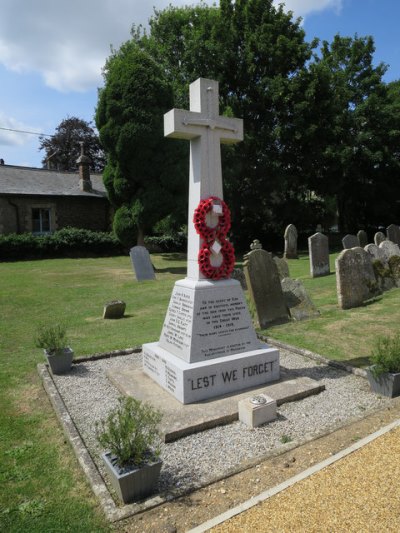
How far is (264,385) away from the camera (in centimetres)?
532

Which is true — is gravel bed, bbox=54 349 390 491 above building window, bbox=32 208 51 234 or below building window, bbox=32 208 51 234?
below

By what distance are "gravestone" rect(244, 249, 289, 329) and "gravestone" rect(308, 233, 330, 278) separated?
6.48 meters

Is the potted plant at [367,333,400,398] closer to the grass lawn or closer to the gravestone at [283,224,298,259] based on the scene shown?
the grass lawn

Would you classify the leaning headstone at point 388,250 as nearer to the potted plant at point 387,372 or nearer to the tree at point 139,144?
the potted plant at point 387,372

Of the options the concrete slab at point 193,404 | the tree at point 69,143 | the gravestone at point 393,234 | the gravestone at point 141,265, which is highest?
the tree at point 69,143

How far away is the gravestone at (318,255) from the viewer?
1484cm

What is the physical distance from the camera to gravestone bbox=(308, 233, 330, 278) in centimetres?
1484

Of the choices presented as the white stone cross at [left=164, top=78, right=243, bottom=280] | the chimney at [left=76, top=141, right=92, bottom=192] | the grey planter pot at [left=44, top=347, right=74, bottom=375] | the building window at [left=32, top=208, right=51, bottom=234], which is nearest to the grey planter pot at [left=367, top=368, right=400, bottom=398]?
the white stone cross at [left=164, top=78, right=243, bottom=280]

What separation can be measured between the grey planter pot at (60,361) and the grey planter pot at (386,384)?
14.3 feet

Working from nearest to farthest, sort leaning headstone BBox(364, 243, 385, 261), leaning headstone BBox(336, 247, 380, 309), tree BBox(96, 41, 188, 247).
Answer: leaning headstone BBox(336, 247, 380, 309) < leaning headstone BBox(364, 243, 385, 261) < tree BBox(96, 41, 188, 247)

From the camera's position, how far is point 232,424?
4.45 m

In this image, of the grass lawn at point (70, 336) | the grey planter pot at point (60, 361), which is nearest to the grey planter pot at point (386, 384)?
the grass lawn at point (70, 336)

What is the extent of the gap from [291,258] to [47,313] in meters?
14.7

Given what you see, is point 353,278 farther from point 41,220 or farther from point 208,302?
point 41,220
